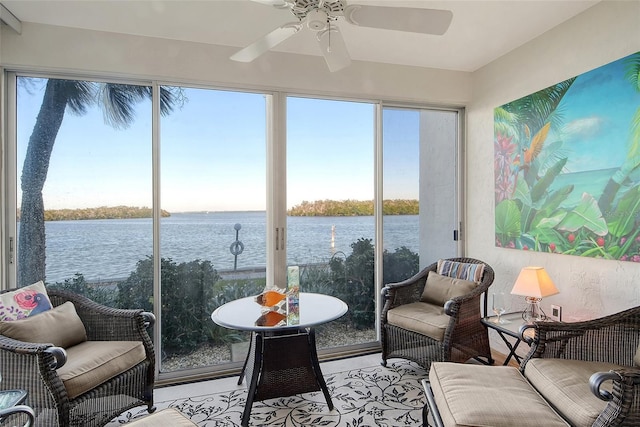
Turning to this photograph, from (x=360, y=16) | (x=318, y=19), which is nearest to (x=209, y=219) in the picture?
(x=318, y=19)

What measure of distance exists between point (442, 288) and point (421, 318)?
1.36ft

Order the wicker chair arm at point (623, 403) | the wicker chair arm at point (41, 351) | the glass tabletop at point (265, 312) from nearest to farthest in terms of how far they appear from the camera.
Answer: the wicker chair arm at point (623, 403) < the wicker chair arm at point (41, 351) < the glass tabletop at point (265, 312)

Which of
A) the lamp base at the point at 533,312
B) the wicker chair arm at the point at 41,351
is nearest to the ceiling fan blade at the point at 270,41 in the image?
the wicker chair arm at the point at 41,351

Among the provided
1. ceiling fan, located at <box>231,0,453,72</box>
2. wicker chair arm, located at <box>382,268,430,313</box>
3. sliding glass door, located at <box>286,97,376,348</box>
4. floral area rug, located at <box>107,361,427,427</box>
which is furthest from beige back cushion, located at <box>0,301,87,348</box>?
wicker chair arm, located at <box>382,268,430,313</box>

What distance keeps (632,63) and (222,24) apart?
106 inches

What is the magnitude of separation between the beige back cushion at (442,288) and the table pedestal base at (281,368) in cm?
124

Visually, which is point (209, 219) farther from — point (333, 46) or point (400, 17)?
point (400, 17)

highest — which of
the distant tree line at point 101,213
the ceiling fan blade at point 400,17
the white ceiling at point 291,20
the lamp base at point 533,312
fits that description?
the white ceiling at point 291,20

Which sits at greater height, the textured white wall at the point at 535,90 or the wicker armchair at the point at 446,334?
the textured white wall at the point at 535,90

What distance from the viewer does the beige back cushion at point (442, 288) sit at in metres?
3.03

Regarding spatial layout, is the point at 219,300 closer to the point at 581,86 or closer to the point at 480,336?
the point at 480,336

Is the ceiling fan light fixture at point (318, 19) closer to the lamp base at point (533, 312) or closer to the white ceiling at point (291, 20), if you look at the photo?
the white ceiling at point (291, 20)

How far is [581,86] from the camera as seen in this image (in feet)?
8.54

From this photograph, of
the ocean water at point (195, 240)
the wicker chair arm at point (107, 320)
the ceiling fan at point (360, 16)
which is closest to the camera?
the ceiling fan at point (360, 16)
